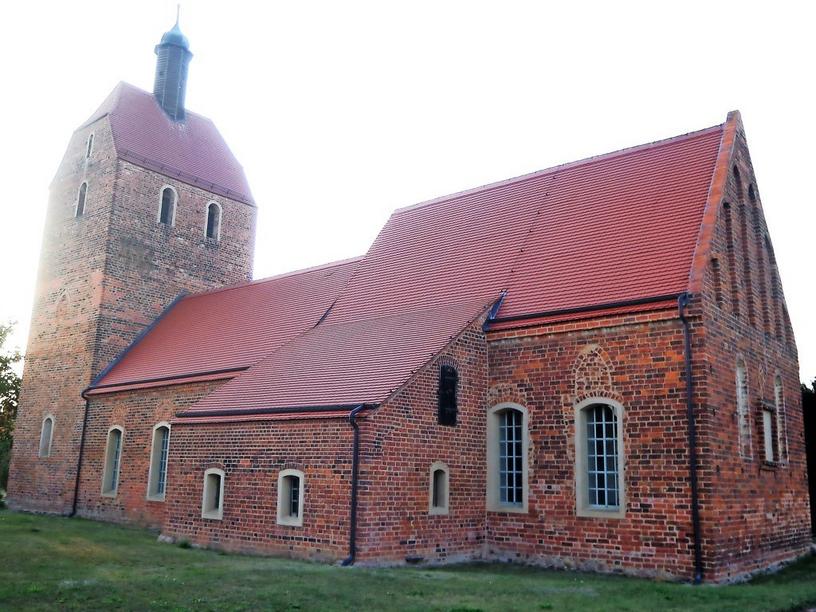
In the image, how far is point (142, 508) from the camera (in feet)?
67.7

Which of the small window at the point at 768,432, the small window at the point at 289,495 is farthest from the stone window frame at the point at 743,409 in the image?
the small window at the point at 289,495

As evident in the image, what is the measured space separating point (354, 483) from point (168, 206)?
59.0ft

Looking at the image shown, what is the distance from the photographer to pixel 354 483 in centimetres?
1345

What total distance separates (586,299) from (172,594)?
29.5 feet

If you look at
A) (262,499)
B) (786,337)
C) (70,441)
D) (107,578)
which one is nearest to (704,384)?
(786,337)

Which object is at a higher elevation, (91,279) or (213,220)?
(213,220)

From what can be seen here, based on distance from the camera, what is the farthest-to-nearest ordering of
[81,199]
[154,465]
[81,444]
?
[81,199]
[81,444]
[154,465]

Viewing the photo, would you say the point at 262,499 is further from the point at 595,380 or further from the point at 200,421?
the point at 595,380

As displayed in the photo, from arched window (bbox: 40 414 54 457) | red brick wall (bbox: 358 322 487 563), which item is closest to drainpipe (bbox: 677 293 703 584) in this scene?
red brick wall (bbox: 358 322 487 563)

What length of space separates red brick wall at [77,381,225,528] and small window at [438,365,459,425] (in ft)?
23.8

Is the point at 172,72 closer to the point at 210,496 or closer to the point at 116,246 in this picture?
the point at 116,246

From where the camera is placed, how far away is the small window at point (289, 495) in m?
14.3

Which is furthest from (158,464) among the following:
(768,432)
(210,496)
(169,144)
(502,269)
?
(768,432)

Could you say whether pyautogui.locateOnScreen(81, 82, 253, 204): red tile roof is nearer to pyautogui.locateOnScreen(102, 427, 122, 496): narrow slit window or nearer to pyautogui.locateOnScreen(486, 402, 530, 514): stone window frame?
pyautogui.locateOnScreen(102, 427, 122, 496): narrow slit window
